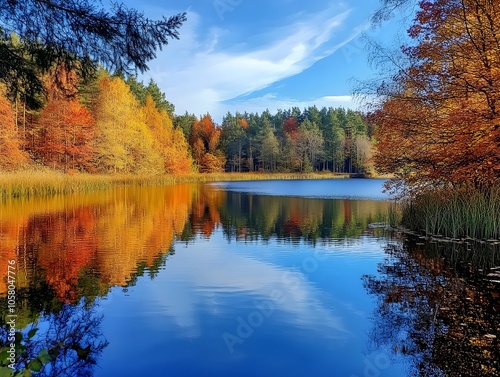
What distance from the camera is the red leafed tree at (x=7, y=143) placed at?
34.8 metres

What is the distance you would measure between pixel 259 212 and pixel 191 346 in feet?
58.0

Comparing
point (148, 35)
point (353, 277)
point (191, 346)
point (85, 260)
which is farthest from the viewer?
point (85, 260)

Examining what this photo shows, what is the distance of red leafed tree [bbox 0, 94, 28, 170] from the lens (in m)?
34.8

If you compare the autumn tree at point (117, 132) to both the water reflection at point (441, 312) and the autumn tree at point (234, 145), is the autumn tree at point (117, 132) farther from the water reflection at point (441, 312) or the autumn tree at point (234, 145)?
the water reflection at point (441, 312)

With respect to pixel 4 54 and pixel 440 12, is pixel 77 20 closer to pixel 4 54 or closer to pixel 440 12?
pixel 4 54

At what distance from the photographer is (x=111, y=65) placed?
6945 millimetres

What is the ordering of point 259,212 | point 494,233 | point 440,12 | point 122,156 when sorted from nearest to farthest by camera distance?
1. point 440,12
2. point 494,233
3. point 259,212
4. point 122,156

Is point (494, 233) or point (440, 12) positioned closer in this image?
point (440, 12)

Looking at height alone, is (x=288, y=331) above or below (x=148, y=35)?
below

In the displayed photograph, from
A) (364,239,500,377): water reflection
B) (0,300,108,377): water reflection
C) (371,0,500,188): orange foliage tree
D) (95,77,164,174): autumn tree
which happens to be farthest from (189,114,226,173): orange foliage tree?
(0,300,108,377): water reflection

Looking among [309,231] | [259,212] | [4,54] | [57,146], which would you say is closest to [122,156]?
[57,146]

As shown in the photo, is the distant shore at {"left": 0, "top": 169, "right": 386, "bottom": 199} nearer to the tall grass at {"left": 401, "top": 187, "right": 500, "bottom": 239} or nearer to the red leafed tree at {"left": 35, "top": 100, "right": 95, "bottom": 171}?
the red leafed tree at {"left": 35, "top": 100, "right": 95, "bottom": 171}

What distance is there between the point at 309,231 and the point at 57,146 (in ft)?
108

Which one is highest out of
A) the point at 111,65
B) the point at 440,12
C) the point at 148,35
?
the point at 440,12
